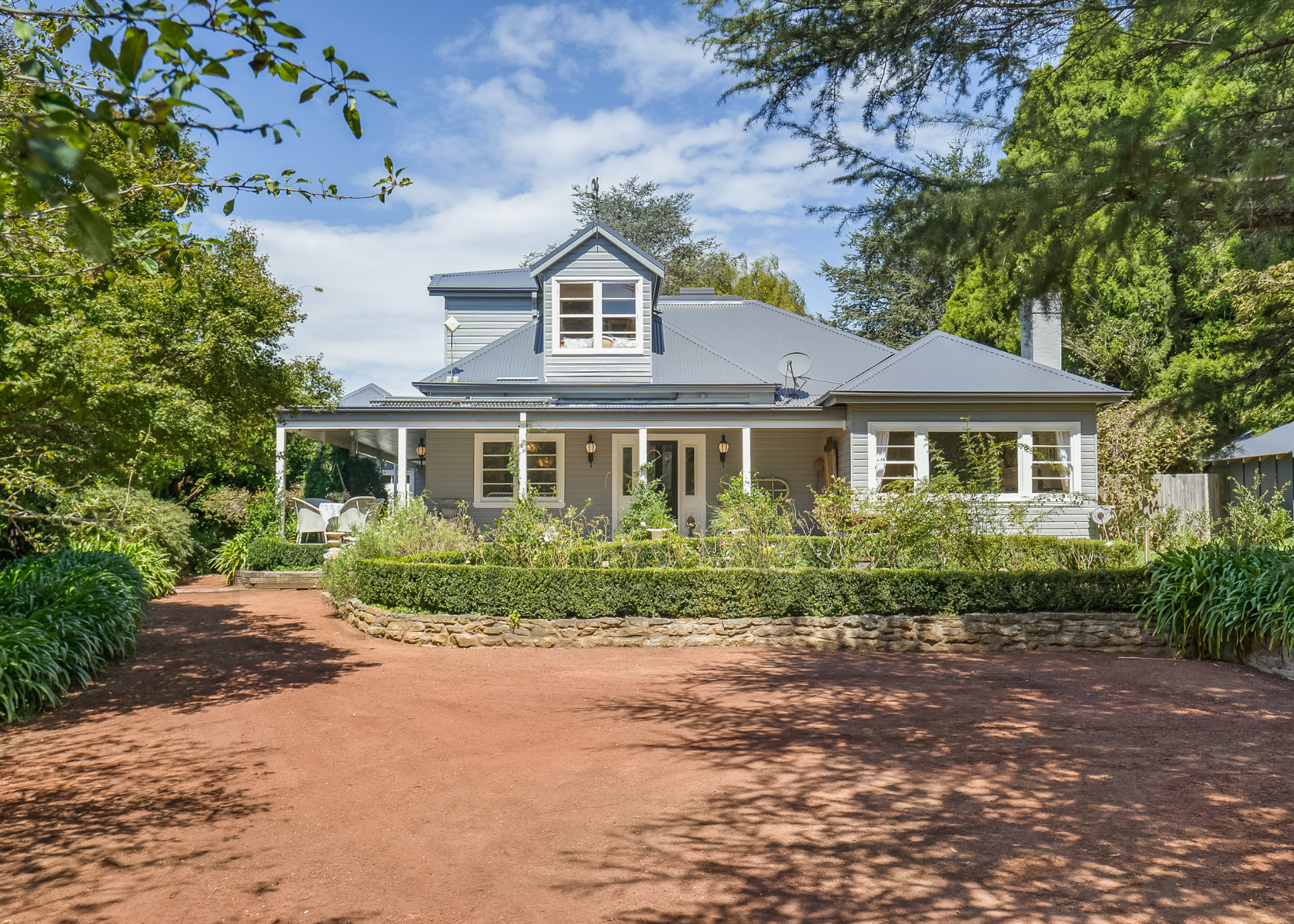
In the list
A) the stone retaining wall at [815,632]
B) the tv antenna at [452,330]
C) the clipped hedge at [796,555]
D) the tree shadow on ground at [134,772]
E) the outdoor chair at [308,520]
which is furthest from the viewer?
the tv antenna at [452,330]

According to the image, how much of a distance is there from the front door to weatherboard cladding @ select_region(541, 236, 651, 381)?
4.48 ft

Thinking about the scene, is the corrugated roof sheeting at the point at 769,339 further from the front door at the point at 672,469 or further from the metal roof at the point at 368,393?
the metal roof at the point at 368,393

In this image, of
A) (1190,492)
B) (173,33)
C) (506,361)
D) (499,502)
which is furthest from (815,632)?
(1190,492)

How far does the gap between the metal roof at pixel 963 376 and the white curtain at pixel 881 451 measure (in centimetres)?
88

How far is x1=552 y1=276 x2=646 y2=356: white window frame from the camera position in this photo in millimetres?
16891

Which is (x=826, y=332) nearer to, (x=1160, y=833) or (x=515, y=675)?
(x=515, y=675)

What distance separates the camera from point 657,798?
13.9ft

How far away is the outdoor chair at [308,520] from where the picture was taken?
594 inches

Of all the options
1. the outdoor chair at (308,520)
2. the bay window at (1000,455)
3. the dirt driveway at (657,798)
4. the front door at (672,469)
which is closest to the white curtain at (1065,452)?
the bay window at (1000,455)

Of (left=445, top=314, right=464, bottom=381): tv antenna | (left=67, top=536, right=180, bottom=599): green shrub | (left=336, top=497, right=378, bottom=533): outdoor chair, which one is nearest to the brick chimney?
(left=445, top=314, right=464, bottom=381): tv antenna

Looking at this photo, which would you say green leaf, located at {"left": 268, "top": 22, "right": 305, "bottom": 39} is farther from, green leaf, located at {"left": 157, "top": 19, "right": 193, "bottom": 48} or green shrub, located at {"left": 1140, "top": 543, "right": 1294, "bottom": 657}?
green shrub, located at {"left": 1140, "top": 543, "right": 1294, "bottom": 657}

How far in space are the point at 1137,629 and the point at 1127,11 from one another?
6.09 meters

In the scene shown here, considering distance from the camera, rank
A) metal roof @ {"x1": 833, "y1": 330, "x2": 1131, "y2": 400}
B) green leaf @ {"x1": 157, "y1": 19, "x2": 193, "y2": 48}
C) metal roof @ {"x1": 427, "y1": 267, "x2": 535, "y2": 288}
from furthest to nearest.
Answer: metal roof @ {"x1": 427, "y1": 267, "x2": 535, "y2": 288} → metal roof @ {"x1": 833, "y1": 330, "x2": 1131, "y2": 400} → green leaf @ {"x1": 157, "y1": 19, "x2": 193, "y2": 48}

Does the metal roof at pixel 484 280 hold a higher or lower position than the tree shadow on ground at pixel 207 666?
higher
